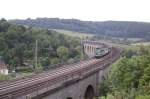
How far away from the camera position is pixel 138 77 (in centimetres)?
3512

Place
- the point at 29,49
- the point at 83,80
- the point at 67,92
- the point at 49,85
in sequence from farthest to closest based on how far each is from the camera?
the point at 29,49 < the point at 83,80 < the point at 67,92 < the point at 49,85

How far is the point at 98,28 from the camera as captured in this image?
656ft

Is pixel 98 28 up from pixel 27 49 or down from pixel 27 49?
down

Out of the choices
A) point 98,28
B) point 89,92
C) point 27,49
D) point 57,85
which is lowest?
point 98,28

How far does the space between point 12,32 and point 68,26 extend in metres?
105

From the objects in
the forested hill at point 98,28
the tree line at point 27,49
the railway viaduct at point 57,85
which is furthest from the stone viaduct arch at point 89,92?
the forested hill at point 98,28

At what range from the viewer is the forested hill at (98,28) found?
6878 inches

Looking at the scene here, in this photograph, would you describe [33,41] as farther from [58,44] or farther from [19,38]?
[58,44]

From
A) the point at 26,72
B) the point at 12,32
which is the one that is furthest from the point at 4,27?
the point at 26,72

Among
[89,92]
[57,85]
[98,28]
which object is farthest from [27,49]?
[98,28]

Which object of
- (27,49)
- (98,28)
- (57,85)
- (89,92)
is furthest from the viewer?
(98,28)

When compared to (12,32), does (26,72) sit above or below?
below

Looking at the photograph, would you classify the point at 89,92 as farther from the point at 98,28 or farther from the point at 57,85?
the point at 98,28

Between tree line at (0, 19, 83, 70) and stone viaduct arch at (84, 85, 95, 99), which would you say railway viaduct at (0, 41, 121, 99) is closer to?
stone viaduct arch at (84, 85, 95, 99)
